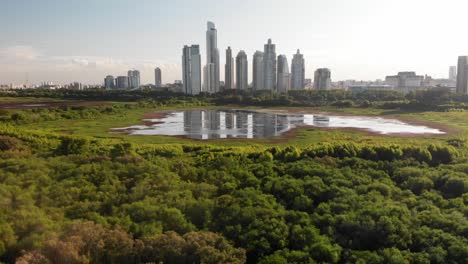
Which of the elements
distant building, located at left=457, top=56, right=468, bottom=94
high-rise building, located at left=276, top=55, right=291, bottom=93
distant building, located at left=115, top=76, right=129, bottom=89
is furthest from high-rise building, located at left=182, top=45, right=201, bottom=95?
distant building, located at left=457, top=56, right=468, bottom=94

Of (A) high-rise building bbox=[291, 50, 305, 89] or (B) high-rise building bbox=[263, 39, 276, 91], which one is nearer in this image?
(B) high-rise building bbox=[263, 39, 276, 91]

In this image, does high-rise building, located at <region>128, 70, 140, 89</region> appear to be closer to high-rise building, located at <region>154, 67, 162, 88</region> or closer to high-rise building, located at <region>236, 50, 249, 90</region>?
high-rise building, located at <region>154, 67, 162, 88</region>

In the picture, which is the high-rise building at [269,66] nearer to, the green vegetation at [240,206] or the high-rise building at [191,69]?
the high-rise building at [191,69]

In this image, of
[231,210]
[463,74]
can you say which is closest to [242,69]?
[463,74]

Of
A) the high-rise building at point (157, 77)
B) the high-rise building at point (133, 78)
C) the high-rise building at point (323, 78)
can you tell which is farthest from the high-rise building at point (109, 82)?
the high-rise building at point (323, 78)

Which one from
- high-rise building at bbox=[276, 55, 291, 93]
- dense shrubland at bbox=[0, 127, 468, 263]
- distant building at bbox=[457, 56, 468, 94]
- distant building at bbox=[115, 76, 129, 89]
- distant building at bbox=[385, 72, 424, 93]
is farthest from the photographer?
distant building at bbox=[115, 76, 129, 89]

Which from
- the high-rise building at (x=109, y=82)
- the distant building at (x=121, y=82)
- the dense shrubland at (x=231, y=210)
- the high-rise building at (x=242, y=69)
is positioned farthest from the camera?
the high-rise building at (x=109, y=82)

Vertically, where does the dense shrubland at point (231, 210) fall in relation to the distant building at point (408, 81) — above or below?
below
